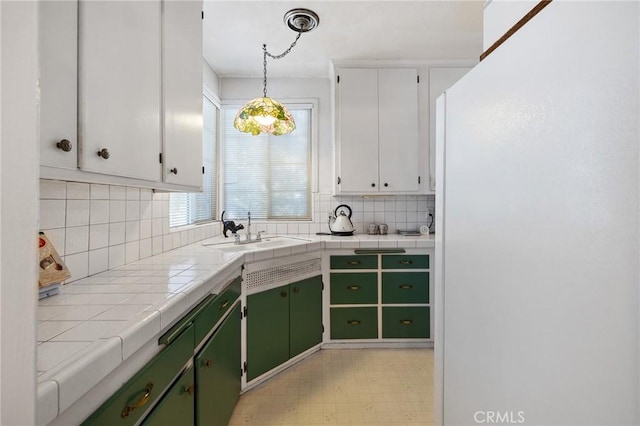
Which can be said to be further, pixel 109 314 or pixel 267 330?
pixel 267 330

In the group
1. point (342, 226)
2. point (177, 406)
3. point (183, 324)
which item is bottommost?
point (177, 406)

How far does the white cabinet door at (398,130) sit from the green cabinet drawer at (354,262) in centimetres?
66

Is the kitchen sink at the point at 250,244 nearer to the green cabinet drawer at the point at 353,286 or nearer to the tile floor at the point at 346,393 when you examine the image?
the green cabinet drawer at the point at 353,286

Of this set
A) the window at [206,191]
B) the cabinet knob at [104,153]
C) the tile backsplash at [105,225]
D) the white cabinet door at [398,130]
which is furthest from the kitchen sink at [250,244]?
the cabinet knob at [104,153]

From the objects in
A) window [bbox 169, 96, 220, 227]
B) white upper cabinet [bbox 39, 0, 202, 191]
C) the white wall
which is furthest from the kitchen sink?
the white wall

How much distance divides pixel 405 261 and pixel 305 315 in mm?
926

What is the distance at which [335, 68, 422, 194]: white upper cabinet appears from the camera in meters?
2.61

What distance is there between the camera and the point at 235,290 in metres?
1.61

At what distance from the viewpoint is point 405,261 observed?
2.40 m

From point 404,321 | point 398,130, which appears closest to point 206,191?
→ point 398,130

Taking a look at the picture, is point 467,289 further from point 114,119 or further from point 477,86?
point 114,119

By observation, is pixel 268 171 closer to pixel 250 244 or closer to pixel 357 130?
pixel 250 244

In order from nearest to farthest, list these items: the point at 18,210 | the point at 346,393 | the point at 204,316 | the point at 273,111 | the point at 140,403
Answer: the point at 18,210, the point at 140,403, the point at 204,316, the point at 346,393, the point at 273,111

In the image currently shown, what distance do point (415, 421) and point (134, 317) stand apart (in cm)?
158
